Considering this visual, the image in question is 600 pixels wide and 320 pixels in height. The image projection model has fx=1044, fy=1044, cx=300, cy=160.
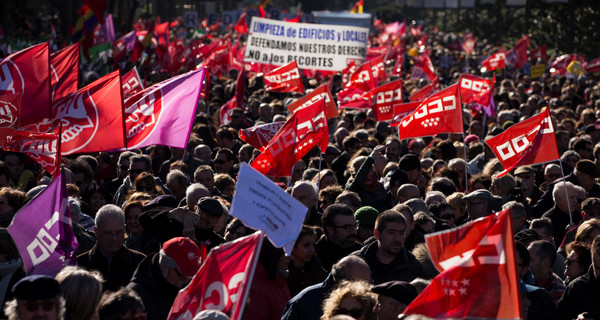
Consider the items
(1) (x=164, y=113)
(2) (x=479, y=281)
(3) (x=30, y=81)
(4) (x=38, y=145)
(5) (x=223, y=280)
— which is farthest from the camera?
(3) (x=30, y=81)

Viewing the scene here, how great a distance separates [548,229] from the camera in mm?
7992

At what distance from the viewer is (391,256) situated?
6.74 metres

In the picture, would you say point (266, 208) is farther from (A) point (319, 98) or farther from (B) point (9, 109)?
(A) point (319, 98)

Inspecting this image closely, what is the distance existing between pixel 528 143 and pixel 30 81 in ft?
15.8

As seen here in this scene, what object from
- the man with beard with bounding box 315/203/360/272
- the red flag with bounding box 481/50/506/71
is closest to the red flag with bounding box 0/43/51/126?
the man with beard with bounding box 315/203/360/272

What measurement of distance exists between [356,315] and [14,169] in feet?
19.5

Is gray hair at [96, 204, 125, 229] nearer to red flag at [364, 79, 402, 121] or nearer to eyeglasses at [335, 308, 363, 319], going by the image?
eyeglasses at [335, 308, 363, 319]

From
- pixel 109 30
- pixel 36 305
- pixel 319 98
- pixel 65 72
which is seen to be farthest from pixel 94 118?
pixel 109 30

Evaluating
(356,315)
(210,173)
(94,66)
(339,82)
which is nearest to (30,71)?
(210,173)

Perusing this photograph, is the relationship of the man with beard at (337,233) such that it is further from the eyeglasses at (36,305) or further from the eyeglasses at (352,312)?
the eyeglasses at (36,305)

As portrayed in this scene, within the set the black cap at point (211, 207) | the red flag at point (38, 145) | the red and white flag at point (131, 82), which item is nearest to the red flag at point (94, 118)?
the red flag at point (38, 145)

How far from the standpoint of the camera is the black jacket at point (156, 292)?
230 inches

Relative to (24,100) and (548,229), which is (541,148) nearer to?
(548,229)

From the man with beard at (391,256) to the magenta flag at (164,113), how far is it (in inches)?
108
